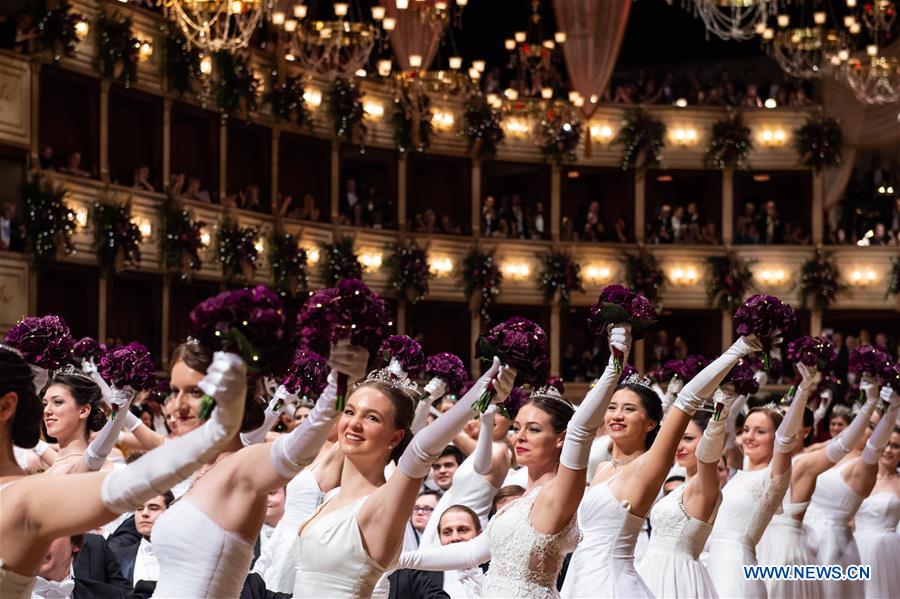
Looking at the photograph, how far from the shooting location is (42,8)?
16.2 m

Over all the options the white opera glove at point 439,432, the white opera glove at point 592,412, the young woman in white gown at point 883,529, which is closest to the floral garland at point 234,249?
the young woman in white gown at point 883,529

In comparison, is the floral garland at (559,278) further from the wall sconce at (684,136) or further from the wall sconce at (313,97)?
the wall sconce at (313,97)

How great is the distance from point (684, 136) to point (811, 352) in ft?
65.1

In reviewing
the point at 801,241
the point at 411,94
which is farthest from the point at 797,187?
the point at 411,94

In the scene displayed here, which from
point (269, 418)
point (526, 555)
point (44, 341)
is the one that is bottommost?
point (526, 555)

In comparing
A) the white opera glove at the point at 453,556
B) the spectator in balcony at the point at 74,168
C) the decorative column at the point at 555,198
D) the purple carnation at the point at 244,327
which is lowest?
the white opera glove at the point at 453,556

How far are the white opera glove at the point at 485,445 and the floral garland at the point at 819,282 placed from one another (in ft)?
62.5

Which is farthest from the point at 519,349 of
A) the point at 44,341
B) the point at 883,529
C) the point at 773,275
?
the point at 773,275

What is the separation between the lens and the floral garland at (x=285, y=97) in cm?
2083

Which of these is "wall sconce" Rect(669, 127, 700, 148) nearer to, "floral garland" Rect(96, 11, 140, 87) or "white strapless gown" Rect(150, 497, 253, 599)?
"floral garland" Rect(96, 11, 140, 87)

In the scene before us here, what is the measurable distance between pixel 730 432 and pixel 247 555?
16.5 ft

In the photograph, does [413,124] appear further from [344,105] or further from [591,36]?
[591,36]

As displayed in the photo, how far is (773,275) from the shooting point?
25.0 meters

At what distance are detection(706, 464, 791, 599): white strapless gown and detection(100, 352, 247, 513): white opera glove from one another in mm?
4414
